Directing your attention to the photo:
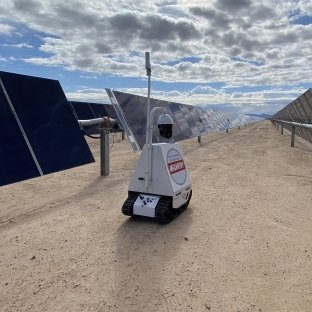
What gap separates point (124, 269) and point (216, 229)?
7.45ft

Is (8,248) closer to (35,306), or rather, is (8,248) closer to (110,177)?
(35,306)

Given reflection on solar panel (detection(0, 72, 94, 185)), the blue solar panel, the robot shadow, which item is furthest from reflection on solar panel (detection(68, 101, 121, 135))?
the robot shadow

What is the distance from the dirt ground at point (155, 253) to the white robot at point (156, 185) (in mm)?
292

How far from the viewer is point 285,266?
496cm

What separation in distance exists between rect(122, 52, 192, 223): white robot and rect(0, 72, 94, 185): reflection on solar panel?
193cm

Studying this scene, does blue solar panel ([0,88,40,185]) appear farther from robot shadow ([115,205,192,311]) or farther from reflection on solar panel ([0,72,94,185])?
robot shadow ([115,205,192,311])

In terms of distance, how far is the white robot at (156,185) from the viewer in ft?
22.0

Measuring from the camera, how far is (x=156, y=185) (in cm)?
693

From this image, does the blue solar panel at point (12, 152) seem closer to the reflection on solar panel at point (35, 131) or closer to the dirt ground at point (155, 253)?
the reflection on solar panel at point (35, 131)

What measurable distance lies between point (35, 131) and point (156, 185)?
290 cm

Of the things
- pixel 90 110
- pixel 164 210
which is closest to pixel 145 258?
pixel 164 210

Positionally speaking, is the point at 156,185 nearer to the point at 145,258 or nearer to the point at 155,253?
the point at 155,253

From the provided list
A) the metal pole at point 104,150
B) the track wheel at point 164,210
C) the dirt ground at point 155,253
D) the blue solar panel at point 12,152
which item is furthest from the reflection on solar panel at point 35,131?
the metal pole at point 104,150

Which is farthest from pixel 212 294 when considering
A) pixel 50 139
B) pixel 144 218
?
pixel 50 139
